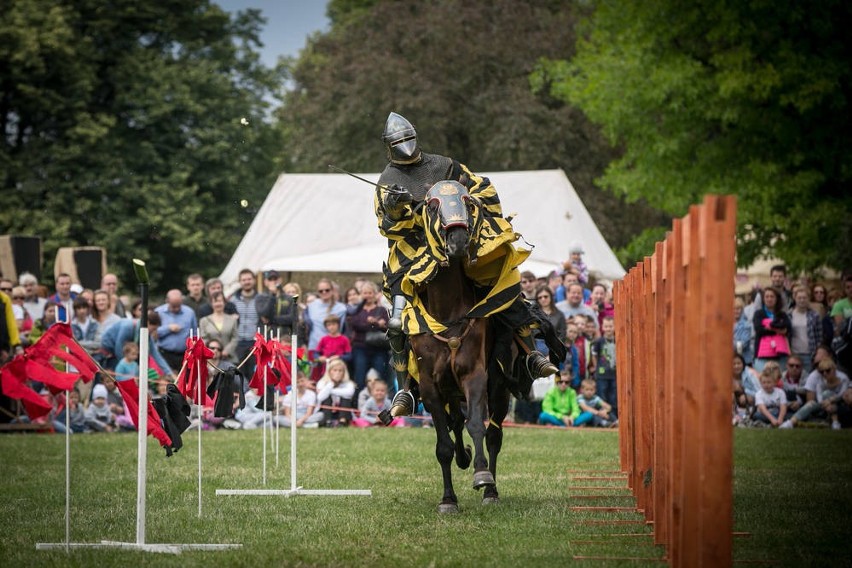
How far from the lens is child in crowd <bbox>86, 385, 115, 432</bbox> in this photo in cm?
1991

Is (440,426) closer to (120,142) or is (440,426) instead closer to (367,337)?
(367,337)

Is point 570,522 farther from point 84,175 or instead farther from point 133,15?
point 133,15

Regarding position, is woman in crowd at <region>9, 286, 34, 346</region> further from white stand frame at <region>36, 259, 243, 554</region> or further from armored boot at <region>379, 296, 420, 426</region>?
white stand frame at <region>36, 259, 243, 554</region>

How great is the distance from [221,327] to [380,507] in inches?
406

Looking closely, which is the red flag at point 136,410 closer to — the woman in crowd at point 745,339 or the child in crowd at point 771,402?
the child in crowd at point 771,402

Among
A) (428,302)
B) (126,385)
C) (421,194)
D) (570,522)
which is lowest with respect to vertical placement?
(570,522)

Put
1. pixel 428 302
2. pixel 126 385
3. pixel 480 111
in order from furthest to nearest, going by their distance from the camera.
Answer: pixel 480 111
pixel 428 302
pixel 126 385

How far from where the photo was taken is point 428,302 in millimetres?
10562

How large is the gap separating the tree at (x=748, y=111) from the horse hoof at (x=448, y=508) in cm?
1922

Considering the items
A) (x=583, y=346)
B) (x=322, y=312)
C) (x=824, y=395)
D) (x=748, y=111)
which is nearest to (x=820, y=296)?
(x=824, y=395)

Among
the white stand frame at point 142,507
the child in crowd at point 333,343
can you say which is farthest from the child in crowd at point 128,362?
the white stand frame at point 142,507

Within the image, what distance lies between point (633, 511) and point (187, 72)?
4086cm

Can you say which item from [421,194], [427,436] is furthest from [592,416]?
[421,194]

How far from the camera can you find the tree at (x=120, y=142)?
45344 mm
